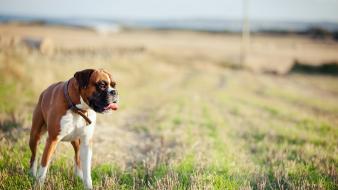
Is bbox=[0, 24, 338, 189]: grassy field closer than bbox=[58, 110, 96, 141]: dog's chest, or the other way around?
bbox=[58, 110, 96, 141]: dog's chest

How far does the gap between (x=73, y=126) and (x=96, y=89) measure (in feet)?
2.11

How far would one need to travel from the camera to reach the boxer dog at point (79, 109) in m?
5.55

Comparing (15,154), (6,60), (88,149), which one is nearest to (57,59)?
(6,60)

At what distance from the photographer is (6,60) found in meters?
16.2

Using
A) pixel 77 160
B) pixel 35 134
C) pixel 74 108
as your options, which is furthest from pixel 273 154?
pixel 35 134

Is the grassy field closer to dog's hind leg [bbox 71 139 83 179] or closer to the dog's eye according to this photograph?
dog's hind leg [bbox 71 139 83 179]

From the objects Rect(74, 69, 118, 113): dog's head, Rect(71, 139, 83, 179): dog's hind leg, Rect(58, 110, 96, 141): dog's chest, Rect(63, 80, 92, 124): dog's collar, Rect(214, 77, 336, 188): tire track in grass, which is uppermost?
Rect(74, 69, 118, 113): dog's head

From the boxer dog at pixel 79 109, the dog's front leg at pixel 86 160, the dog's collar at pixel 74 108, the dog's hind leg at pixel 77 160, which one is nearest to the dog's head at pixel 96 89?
the boxer dog at pixel 79 109

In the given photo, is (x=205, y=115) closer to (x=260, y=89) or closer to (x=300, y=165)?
(x=300, y=165)

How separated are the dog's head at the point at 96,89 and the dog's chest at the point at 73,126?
0.30m

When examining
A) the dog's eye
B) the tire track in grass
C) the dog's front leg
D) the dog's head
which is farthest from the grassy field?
the dog's eye

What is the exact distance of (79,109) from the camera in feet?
18.7

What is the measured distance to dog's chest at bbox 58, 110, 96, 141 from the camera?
562 centimetres

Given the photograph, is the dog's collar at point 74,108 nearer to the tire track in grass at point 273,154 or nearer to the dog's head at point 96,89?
the dog's head at point 96,89
